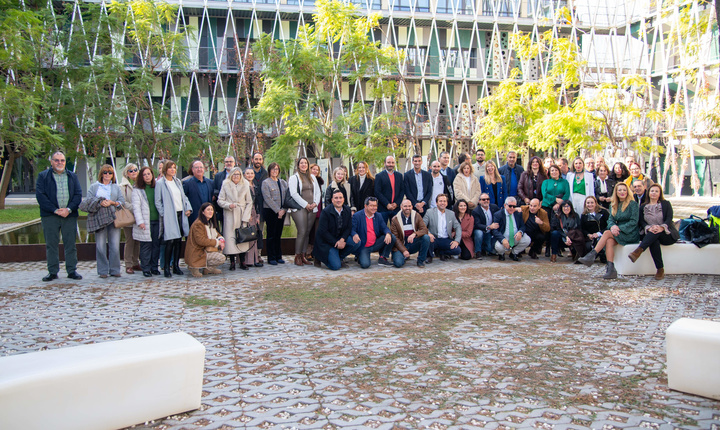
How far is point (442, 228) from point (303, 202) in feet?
8.97

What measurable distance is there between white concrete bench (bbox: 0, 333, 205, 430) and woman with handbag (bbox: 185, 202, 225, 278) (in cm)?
589

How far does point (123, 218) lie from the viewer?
1021cm

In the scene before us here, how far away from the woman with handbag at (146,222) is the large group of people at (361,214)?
2 cm

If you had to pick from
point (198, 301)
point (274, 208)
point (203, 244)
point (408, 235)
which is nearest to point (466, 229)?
point (408, 235)

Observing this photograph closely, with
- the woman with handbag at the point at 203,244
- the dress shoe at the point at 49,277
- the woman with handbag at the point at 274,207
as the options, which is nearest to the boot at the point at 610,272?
the woman with handbag at the point at 274,207

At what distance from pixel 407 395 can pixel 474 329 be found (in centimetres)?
213

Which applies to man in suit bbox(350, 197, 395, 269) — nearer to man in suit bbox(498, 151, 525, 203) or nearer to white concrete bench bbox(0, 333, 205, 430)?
man in suit bbox(498, 151, 525, 203)

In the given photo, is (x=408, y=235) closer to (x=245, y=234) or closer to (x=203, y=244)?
(x=245, y=234)

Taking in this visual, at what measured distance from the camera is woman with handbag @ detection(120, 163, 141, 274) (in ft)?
34.0

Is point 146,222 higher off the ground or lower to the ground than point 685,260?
higher

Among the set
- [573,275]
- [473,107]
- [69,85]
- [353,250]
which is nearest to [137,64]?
[69,85]

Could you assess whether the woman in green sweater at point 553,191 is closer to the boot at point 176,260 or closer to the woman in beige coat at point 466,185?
the woman in beige coat at point 466,185

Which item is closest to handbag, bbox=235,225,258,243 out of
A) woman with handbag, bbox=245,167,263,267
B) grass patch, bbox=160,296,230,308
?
woman with handbag, bbox=245,167,263,267

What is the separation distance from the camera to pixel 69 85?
29172 mm
